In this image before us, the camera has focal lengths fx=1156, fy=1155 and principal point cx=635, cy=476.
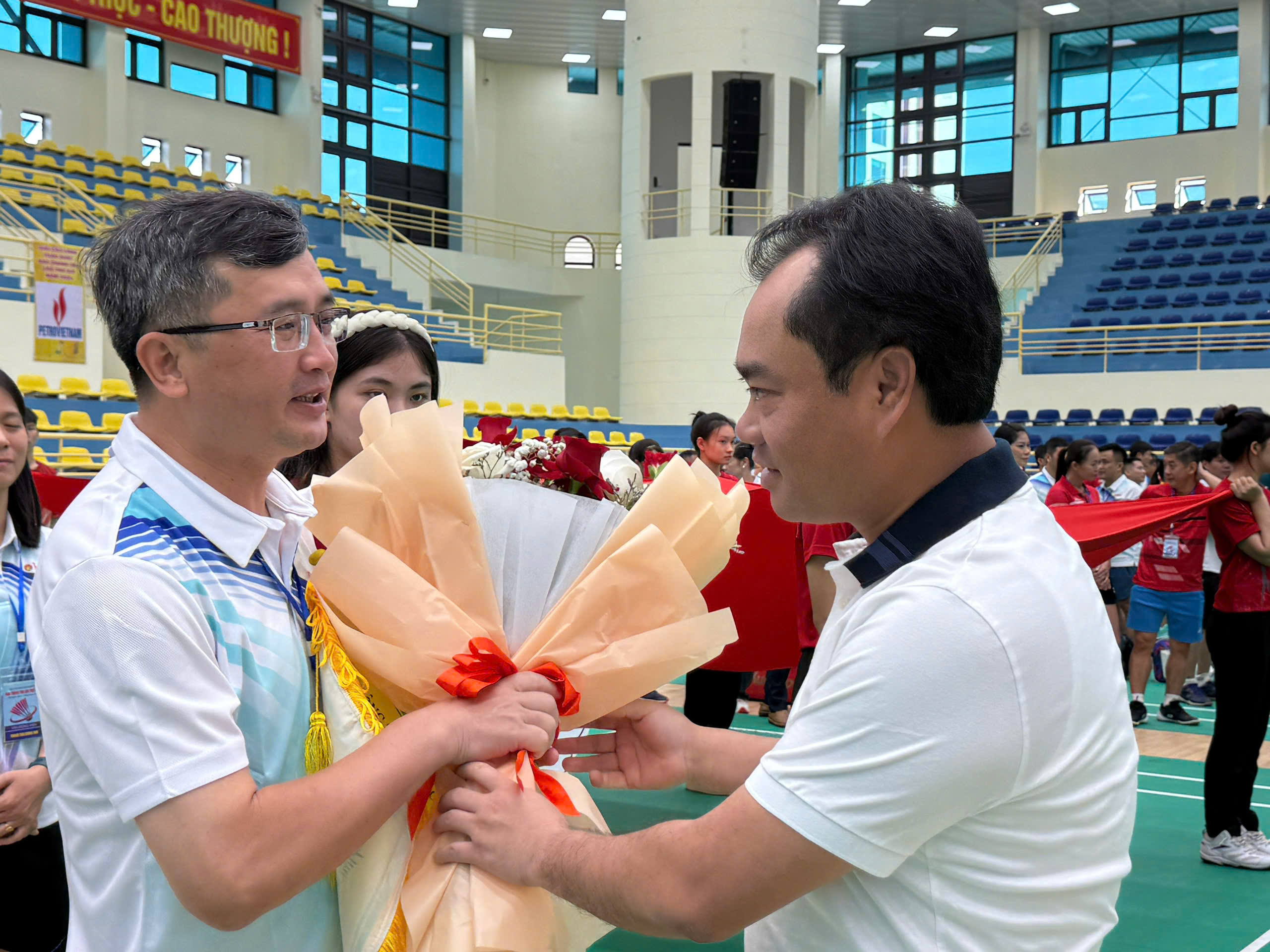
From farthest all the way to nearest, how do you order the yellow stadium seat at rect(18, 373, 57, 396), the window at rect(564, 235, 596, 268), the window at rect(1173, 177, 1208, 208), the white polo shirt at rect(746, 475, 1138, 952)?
1. the window at rect(564, 235, 596, 268)
2. the window at rect(1173, 177, 1208, 208)
3. the yellow stadium seat at rect(18, 373, 57, 396)
4. the white polo shirt at rect(746, 475, 1138, 952)

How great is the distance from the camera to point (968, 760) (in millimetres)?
1003

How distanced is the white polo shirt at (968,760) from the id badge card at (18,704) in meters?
1.84

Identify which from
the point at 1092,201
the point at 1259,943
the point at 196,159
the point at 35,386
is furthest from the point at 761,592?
the point at 1092,201

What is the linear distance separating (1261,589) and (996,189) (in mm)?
20368

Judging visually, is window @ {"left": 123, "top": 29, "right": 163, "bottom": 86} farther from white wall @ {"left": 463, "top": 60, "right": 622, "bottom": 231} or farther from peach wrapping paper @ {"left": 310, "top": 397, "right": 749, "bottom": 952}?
peach wrapping paper @ {"left": 310, "top": 397, "right": 749, "bottom": 952}

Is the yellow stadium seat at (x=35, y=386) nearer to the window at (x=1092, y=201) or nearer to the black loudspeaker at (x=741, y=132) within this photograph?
the black loudspeaker at (x=741, y=132)

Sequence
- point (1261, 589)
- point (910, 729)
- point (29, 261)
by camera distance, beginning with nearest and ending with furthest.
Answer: point (910, 729) < point (1261, 589) < point (29, 261)

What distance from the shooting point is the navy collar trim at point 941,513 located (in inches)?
44.4

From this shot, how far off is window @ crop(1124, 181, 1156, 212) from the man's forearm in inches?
906

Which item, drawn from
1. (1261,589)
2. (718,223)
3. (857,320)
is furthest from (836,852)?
(718,223)

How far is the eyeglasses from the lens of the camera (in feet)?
4.14

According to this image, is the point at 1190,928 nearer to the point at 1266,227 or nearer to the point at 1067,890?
the point at 1067,890

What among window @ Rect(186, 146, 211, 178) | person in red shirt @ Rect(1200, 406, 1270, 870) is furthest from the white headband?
window @ Rect(186, 146, 211, 178)

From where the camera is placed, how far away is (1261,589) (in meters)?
4.24
